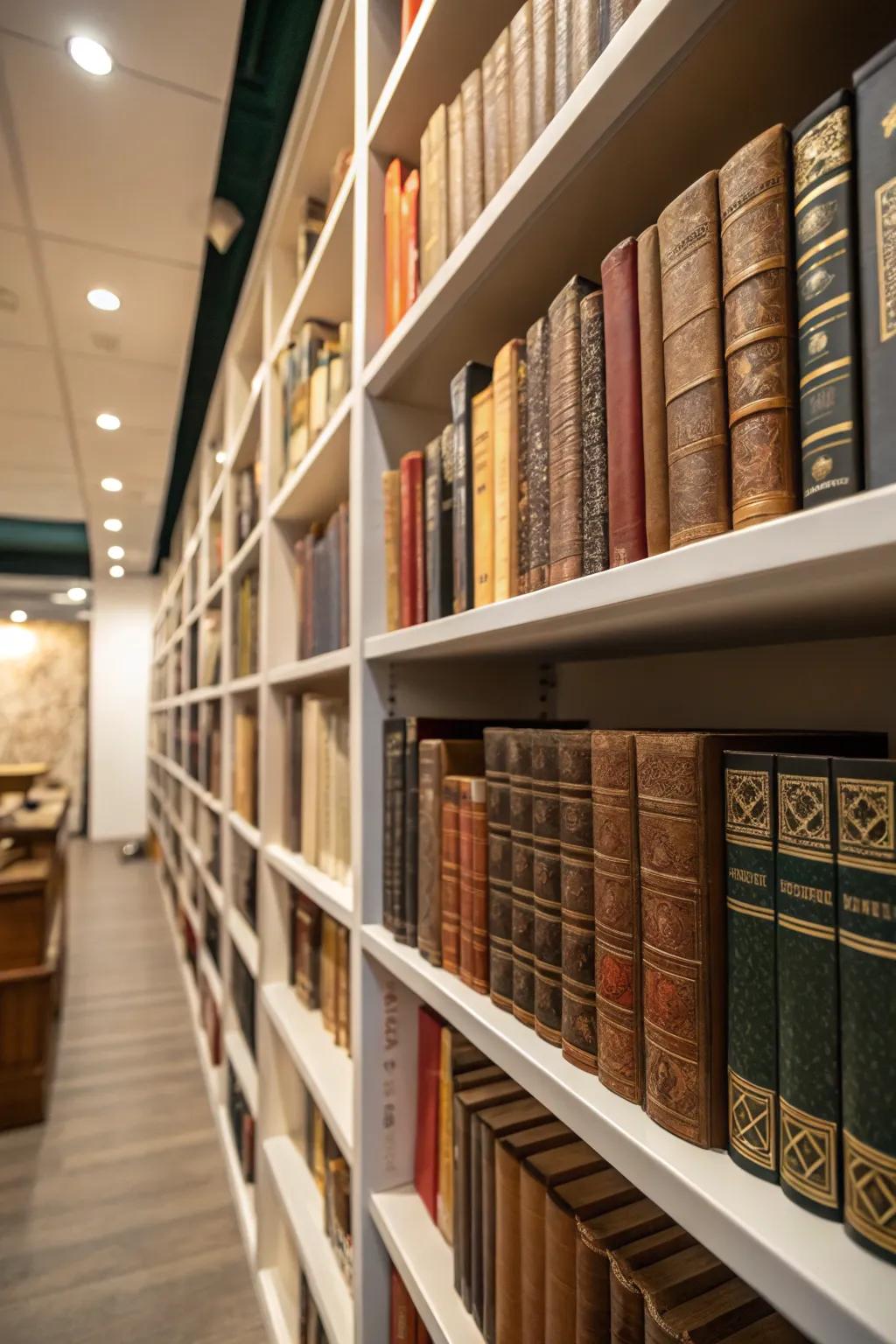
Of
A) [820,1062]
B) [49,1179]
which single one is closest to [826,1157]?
[820,1062]

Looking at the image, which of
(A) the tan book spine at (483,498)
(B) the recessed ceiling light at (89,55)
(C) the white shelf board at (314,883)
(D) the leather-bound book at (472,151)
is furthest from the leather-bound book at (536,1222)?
(B) the recessed ceiling light at (89,55)

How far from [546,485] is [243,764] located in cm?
157

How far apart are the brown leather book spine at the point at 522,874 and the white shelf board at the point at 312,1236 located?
29.3 inches

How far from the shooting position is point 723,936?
46 centimetres

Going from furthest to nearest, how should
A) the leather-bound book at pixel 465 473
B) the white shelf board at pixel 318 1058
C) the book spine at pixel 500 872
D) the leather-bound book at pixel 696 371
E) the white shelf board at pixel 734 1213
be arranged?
the white shelf board at pixel 318 1058 < the leather-bound book at pixel 465 473 < the book spine at pixel 500 872 < the leather-bound book at pixel 696 371 < the white shelf board at pixel 734 1213

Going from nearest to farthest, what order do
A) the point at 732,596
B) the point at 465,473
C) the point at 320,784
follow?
1. the point at 732,596
2. the point at 465,473
3. the point at 320,784

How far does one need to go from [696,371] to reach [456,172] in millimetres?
550

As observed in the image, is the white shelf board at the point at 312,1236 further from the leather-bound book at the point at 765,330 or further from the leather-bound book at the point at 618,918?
the leather-bound book at the point at 765,330

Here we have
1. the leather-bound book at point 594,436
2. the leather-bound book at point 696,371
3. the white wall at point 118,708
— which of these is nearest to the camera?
the leather-bound book at point 696,371

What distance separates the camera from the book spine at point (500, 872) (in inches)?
27.0

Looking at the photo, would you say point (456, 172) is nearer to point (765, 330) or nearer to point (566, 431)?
point (566, 431)

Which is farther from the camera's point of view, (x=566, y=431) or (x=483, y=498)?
(x=483, y=498)

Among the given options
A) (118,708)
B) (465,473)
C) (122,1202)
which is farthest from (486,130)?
(118,708)

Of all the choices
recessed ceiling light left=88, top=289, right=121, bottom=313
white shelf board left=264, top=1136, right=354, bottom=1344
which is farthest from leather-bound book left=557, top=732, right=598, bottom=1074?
recessed ceiling light left=88, top=289, right=121, bottom=313
